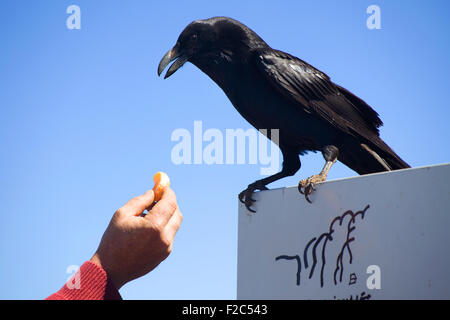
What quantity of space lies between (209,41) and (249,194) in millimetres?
1759

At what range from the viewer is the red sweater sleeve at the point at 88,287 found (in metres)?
1.92

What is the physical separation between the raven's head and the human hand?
300 centimetres

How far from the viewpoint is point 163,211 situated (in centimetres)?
223

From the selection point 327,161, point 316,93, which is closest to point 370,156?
point 327,161

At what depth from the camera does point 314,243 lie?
10.1 feet

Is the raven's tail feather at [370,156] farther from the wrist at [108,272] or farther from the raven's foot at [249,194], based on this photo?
Result: the wrist at [108,272]

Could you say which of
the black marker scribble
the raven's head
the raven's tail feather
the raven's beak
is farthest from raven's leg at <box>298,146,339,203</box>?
the raven's beak

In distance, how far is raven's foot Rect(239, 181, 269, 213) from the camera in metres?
3.78

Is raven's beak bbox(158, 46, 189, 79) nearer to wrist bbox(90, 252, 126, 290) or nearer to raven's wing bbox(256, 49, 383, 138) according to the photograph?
raven's wing bbox(256, 49, 383, 138)

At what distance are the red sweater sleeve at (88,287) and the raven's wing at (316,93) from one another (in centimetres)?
301

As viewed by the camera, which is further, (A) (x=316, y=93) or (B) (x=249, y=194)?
(A) (x=316, y=93)

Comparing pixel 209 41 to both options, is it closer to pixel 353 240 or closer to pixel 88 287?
pixel 353 240

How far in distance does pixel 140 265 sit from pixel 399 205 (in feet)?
4.17
